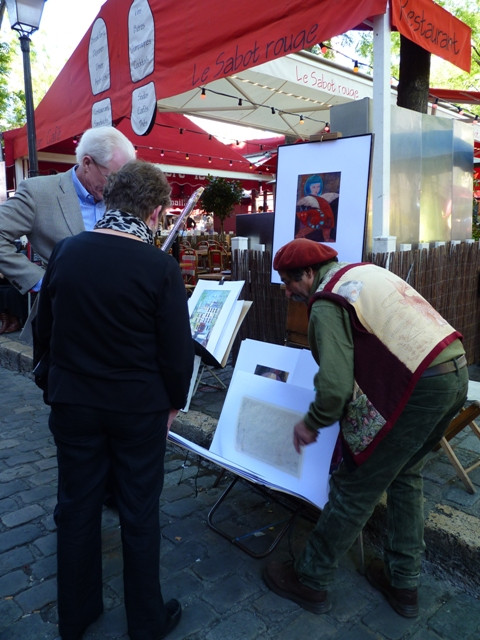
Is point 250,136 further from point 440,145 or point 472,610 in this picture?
point 472,610

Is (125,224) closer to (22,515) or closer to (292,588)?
(292,588)

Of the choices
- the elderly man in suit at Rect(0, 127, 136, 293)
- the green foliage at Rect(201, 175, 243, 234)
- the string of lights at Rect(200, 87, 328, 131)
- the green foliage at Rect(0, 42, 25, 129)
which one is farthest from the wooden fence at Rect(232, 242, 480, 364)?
the green foliage at Rect(0, 42, 25, 129)

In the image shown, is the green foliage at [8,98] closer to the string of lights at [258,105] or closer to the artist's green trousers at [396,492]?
the string of lights at [258,105]

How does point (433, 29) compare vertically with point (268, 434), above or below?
above

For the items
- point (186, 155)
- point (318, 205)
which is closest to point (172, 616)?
point (318, 205)

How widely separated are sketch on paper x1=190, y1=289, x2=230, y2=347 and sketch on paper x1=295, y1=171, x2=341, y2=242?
816mm

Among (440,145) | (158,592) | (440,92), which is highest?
(440,92)

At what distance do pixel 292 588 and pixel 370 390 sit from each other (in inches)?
38.3

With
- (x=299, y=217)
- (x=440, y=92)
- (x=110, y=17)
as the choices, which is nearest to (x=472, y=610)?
(x=299, y=217)

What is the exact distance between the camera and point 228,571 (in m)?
2.45

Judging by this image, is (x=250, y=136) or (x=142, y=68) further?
(x=250, y=136)

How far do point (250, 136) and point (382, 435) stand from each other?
12.1m

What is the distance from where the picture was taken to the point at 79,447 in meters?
1.82

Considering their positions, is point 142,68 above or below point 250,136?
below
